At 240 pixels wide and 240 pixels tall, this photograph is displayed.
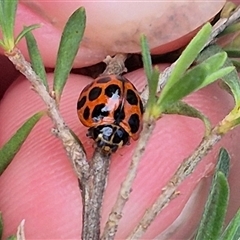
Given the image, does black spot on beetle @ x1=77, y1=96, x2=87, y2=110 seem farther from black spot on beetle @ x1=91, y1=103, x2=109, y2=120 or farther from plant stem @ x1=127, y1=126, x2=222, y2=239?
plant stem @ x1=127, y1=126, x2=222, y2=239

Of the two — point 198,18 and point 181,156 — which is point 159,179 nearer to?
point 181,156

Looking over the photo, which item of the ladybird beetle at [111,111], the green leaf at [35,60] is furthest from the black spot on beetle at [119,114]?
the green leaf at [35,60]

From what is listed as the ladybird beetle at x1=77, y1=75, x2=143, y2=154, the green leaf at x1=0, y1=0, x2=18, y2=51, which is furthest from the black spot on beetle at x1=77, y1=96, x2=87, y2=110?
the green leaf at x1=0, y1=0, x2=18, y2=51

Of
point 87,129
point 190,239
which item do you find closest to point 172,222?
point 190,239

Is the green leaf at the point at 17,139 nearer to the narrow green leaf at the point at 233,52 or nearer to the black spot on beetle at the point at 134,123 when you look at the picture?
the black spot on beetle at the point at 134,123

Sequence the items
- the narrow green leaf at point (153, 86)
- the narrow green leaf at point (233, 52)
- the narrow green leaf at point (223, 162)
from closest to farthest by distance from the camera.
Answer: the narrow green leaf at point (153, 86) < the narrow green leaf at point (223, 162) < the narrow green leaf at point (233, 52)

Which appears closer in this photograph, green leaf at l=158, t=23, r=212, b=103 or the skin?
green leaf at l=158, t=23, r=212, b=103

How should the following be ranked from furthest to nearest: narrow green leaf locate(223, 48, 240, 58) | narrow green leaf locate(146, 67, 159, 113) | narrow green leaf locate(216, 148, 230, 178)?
narrow green leaf locate(223, 48, 240, 58), narrow green leaf locate(216, 148, 230, 178), narrow green leaf locate(146, 67, 159, 113)

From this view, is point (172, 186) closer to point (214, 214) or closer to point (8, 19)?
point (214, 214)
